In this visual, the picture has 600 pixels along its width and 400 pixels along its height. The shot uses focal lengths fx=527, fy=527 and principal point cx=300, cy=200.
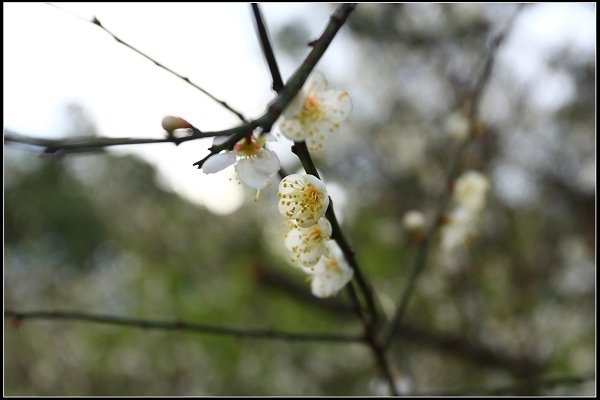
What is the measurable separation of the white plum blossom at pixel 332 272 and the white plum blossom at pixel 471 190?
61 cm

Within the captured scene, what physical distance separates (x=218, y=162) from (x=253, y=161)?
0.25ft

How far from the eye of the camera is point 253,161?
70 cm

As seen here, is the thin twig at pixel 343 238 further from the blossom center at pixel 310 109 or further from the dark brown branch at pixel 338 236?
the blossom center at pixel 310 109

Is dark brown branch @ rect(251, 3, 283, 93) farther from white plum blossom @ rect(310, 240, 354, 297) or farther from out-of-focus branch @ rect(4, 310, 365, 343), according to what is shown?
out-of-focus branch @ rect(4, 310, 365, 343)

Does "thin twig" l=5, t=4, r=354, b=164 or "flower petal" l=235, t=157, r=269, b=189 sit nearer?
"thin twig" l=5, t=4, r=354, b=164

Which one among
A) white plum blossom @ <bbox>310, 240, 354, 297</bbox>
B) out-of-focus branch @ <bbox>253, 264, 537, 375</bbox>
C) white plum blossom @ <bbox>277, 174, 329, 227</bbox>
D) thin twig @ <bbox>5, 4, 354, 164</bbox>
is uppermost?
thin twig @ <bbox>5, 4, 354, 164</bbox>

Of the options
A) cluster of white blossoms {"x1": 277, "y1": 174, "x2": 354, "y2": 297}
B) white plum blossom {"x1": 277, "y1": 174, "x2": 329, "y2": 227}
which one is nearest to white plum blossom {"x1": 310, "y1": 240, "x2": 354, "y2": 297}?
cluster of white blossoms {"x1": 277, "y1": 174, "x2": 354, "y2": 297}

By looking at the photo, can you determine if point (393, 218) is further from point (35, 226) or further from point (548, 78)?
point (35, 226)

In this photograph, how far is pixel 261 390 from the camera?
12.0 feet

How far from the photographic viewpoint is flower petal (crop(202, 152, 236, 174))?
62 centimetres

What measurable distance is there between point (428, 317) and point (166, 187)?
153 inches

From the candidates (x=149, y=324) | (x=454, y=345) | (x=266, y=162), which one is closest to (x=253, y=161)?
(x=266, y=162)

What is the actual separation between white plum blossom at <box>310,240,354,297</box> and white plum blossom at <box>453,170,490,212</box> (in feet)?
2.01

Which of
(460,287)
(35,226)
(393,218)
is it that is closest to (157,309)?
(393,218)
